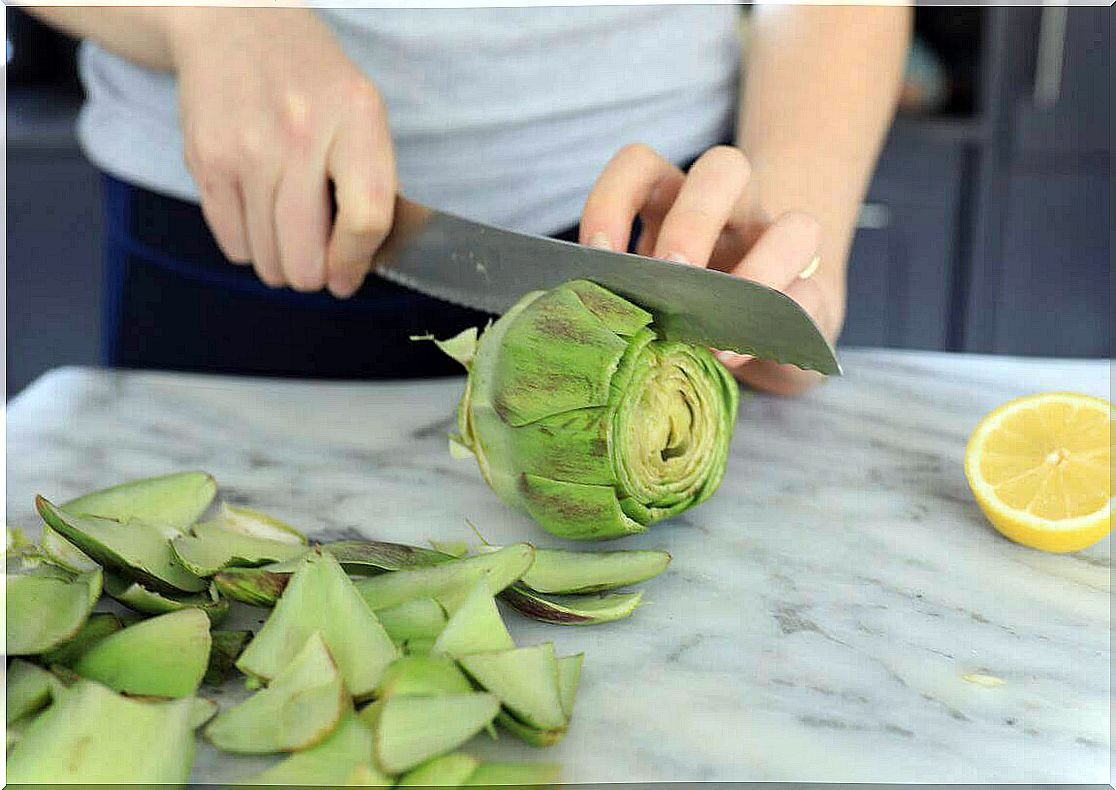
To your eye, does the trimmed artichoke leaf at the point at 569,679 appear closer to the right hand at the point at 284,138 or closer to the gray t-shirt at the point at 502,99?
the right hand at the point at 284,138

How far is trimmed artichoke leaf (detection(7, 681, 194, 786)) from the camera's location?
1.43 feet

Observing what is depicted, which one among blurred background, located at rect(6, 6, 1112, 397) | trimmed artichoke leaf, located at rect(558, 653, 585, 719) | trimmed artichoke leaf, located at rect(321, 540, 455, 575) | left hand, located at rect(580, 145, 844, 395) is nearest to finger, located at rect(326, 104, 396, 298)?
left hand, located at rect(580, 145, 844, 395)

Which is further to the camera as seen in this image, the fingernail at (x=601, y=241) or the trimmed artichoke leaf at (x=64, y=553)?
the fingernail at (x=601, y=241)

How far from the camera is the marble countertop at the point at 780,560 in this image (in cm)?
50

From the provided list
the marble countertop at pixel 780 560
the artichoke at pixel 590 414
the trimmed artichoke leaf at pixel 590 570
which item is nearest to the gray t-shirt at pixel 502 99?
the marble countertop at pixel 780 560

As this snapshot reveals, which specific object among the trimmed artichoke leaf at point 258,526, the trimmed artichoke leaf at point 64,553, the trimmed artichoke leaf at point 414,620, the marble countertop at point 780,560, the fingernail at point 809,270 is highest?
the fingernail at point 809,270

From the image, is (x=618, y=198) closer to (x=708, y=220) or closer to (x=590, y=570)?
(x=708, y=220)

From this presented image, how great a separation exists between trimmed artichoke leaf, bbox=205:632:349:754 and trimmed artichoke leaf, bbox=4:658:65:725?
0.06m

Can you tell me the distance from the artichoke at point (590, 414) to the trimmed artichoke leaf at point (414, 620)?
0.41 ft

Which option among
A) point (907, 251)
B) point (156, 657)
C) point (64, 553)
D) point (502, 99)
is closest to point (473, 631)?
point (156, 657)

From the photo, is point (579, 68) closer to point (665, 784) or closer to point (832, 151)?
point (832, 151)

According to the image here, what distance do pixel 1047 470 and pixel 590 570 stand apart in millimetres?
271

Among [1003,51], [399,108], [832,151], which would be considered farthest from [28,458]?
[1003,51]

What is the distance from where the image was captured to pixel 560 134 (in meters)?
0.92
